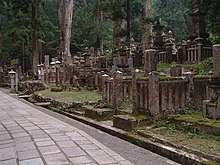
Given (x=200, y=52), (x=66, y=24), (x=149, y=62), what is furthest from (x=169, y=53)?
(x=149, y=62)

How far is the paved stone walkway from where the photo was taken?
488cm

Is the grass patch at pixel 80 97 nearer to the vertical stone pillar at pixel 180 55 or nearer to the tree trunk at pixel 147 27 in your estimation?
the vertical stone pillar at pixel 180 55

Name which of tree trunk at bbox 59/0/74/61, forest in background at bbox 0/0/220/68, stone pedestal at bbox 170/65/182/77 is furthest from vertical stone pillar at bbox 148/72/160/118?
tree trunk at bbox 59/0/74/61

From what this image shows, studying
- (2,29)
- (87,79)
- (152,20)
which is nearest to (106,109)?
(87,79)

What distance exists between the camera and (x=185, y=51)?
19641 mm

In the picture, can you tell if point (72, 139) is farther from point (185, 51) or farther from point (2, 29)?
point (2, 29)

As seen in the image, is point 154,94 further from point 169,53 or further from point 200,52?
point 169,53

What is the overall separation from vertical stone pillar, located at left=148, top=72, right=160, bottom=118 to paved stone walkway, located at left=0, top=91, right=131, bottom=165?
1686 mm

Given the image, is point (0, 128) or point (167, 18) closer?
point (0, 128)

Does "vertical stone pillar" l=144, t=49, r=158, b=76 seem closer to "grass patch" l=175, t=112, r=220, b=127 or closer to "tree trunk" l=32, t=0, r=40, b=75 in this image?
"grass patch" l=175, t=112, r=220, b=127

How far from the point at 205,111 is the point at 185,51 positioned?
44.1 feet

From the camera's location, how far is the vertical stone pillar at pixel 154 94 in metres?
7.20

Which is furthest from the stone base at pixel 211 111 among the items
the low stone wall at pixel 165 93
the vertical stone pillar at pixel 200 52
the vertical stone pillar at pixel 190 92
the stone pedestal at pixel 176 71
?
the vertical stone pillar at pixel 200 52

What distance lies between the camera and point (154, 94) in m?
7.23
